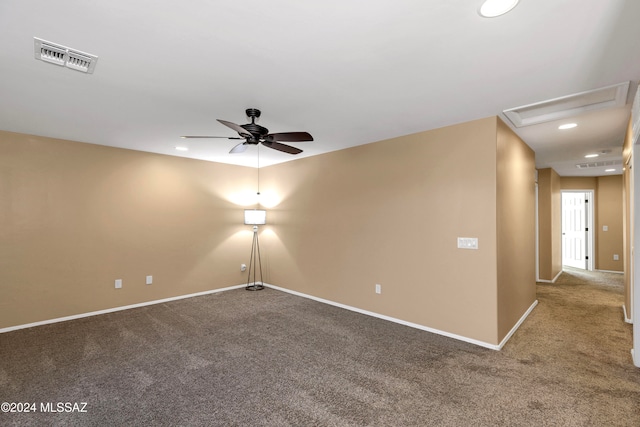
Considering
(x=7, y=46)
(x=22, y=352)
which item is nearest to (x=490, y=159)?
(x=7, y=46)

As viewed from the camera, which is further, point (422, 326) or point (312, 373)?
point (422, 326)

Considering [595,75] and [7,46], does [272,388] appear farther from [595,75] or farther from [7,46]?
[595,75]

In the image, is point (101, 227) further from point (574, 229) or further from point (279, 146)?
point (574, 229)

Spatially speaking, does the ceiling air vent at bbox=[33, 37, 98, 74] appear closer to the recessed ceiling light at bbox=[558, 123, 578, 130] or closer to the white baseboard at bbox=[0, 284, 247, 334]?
the white baseboard at bbox=[0, 284, 247, 334]

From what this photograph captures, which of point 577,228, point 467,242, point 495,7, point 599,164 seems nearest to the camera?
point 495,7

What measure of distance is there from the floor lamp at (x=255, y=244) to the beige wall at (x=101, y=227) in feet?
1.38

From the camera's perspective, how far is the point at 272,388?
2445mm

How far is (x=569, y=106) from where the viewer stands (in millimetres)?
2922

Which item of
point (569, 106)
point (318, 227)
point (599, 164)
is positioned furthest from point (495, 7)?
point (599, 164)

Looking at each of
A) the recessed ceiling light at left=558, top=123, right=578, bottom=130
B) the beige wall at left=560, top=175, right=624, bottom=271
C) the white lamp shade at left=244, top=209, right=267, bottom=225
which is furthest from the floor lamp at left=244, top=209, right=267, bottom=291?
the beige wall at left=560, top=175, right=624, bottom=271

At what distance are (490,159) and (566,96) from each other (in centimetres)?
81

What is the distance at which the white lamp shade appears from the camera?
19.0 ft

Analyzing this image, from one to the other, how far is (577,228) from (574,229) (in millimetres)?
99

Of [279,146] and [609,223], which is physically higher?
[279,146]
